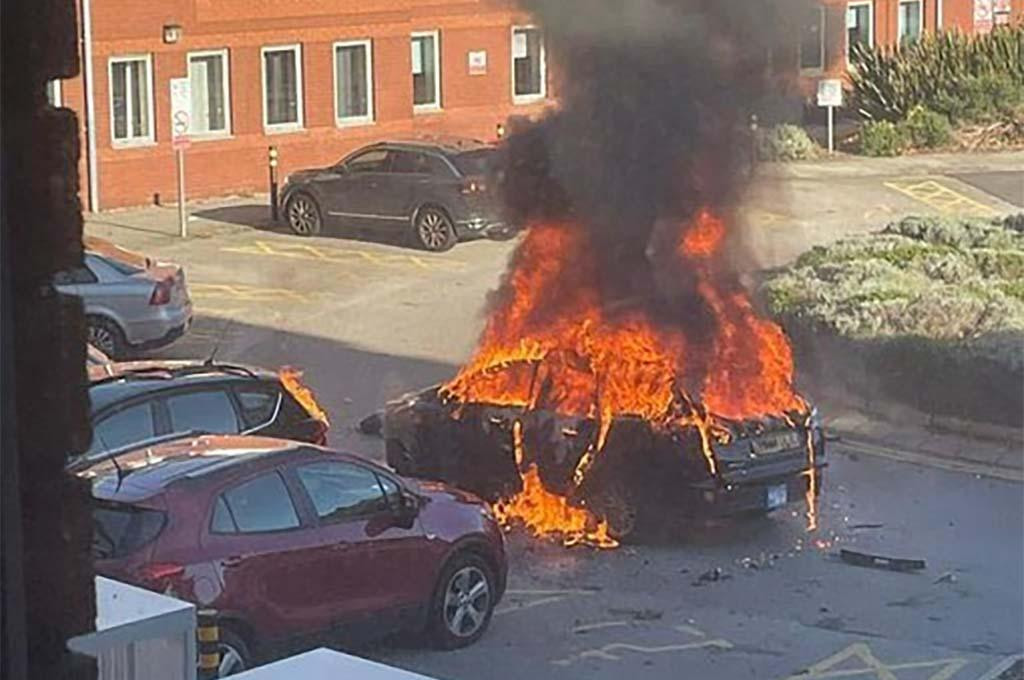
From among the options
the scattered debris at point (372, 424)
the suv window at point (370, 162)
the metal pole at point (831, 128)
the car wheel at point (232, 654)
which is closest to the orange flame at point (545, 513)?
the scattered debris at point (372, 424)

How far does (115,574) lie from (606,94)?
2543mm

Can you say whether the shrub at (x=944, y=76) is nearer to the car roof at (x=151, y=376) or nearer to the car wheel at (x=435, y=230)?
the car wheel at (x=435, y=230)

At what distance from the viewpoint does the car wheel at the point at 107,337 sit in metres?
5.19

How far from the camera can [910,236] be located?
662 centimetres

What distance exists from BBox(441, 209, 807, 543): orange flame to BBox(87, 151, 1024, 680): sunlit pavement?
0.12 metres

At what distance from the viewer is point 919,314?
255 inches

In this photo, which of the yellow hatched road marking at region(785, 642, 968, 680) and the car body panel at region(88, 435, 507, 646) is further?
the yellow hatched road marking at region(785, 642, 968, 680)

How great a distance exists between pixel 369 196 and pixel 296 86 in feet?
1.55

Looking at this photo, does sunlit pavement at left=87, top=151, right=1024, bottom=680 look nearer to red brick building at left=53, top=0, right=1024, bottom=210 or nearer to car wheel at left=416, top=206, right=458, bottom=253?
car wheel at left=416, top=206, right=458, bottom=253

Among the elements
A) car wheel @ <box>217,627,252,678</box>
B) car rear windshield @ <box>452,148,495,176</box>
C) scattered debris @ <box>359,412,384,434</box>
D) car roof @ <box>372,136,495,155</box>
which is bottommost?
car wheel @ <box>217,627,252,678</box>

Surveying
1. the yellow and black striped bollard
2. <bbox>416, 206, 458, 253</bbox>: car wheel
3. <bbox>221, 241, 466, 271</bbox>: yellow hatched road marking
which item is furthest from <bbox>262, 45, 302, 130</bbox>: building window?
the yellow and black striped bollard

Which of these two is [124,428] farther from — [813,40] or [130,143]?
[813,40]

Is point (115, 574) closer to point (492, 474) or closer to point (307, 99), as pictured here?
point (492, 474)

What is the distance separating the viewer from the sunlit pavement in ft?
16.6
